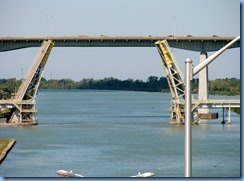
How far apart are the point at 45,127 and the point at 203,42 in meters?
9.03

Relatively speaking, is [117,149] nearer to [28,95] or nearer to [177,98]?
[177,98]

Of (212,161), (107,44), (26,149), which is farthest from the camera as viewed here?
(107,44)

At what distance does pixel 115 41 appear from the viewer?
131ft

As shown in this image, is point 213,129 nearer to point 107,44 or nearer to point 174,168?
point 107,44

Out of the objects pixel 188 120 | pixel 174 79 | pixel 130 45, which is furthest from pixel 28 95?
pixel 188 120

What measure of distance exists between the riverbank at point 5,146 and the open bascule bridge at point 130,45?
27.6 ft

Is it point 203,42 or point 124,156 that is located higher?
point 203,42

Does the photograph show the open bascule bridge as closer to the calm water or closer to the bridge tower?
the bridge tower

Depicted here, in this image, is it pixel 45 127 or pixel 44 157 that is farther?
pixel 45 127

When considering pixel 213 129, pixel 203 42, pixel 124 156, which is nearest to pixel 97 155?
pixel 124 156

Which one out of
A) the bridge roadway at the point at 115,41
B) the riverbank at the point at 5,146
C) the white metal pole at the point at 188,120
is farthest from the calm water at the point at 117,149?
the white metal pole at the point at 188,120

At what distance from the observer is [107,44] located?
131ft

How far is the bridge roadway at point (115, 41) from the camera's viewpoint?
39531mm

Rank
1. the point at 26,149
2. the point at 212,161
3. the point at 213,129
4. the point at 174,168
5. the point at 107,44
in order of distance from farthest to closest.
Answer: the point at 107,44 < the point at 213,129 < the point at 26,149 < the point at 212,161 < the point at 174,168
